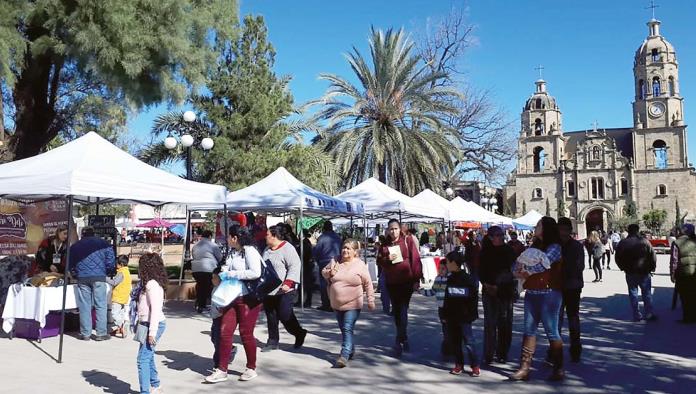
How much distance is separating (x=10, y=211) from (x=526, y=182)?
3236 inches

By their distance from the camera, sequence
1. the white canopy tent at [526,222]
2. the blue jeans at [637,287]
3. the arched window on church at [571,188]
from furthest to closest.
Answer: the arched window on church at [571,188]
the white canopy tent at [526,222]
the blue jeans at [637,287]

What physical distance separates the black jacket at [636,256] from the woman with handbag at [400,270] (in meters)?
4.45

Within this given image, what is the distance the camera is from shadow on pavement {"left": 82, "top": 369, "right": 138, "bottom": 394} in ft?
18.7

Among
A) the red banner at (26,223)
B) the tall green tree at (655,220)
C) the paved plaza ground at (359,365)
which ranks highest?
the tall green tree at (655,220)

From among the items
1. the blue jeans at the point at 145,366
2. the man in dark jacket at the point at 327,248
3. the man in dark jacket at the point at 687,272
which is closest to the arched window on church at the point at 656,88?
the man in dark jacket at the point at 687,272

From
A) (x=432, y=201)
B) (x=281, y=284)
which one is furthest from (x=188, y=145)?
(x=281, y=284)

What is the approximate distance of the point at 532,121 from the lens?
9062 centimetres

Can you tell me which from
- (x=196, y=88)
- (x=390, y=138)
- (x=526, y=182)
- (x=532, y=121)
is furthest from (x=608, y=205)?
(x=196, y=88)

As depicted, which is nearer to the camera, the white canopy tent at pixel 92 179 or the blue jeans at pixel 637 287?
the white canopy tent at pixel 92 179

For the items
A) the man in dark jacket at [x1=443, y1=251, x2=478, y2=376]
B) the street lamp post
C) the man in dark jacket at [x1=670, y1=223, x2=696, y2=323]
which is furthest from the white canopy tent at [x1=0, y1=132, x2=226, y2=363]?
the man in dark jacket at [x1=670, y1=223, x2=696, y2=323]

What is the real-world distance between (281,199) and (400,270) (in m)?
5.28

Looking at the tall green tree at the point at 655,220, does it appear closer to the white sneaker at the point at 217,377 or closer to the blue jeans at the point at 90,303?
the blue jeans at the point at 90,303

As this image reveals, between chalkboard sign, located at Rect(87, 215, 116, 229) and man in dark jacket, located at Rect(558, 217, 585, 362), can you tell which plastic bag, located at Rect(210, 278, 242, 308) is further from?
chalkboard sign, located at Rect(87, 215, 116, 229)

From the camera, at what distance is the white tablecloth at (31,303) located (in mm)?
7961
